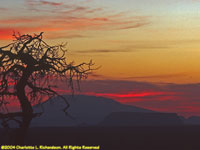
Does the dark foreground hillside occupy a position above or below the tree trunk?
below

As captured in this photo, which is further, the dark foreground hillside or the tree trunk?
the dark foreground hillside

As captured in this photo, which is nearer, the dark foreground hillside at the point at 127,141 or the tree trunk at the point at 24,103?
the tree trunk at the point at 24,103

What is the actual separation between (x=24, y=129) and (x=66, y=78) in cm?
380

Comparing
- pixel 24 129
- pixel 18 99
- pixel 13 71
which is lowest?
pixel 24 129

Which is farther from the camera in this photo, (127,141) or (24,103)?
(127,141)

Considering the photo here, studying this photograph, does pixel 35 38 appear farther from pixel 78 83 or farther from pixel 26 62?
pixel 78 83

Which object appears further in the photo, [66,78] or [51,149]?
[51,149]

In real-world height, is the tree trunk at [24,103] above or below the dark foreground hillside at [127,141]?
above

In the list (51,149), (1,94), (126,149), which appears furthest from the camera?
(126,149)

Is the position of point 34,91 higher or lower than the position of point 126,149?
higher

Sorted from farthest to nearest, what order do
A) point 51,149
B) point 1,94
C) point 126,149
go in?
point 126,149
point 51,149
point 1,94

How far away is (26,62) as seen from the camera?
25016 mm

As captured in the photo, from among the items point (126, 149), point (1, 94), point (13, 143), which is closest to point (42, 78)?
point (1, 94)

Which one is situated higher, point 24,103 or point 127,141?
point 24,103
